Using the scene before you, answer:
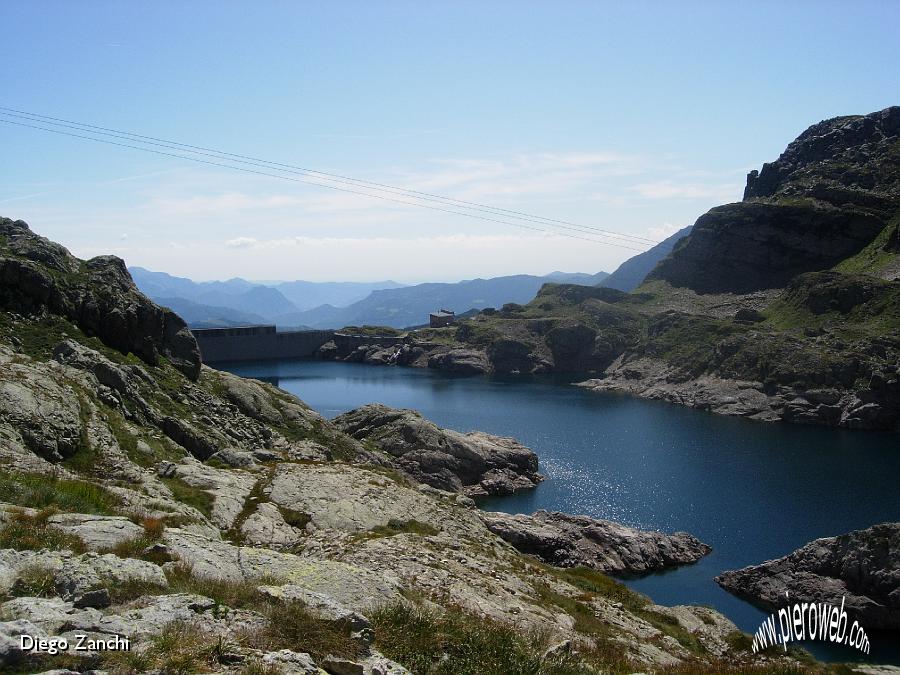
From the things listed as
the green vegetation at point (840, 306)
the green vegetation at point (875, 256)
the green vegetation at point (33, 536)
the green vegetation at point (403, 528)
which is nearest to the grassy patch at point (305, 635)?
the green vegetation at point (33, 536)

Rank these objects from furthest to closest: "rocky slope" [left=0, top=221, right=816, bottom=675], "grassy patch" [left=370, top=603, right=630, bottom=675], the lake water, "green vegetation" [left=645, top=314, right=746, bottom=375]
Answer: "green vegetation" [left=645, top=314, right=746, bottom=375] < the lake water < "grassy patch" [left=370, top=603, right=630, bottom=675] < "rocky slope" [left=0, top=221, right=816, bottom=675]

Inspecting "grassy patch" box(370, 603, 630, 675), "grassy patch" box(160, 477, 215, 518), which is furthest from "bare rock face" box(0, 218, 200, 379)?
"grassy patch" box(370, 603, 630, 675)

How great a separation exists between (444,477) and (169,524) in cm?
5648

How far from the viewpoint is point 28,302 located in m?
45.7

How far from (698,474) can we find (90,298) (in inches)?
2833

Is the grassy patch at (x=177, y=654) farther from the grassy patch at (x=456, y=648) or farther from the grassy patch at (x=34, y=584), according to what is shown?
the grassy patch at (x=456, y=648)

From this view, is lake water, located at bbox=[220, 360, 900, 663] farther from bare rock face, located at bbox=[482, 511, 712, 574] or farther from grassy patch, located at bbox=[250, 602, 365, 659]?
grassy patch, located at bbox=[250, 602, 365, 659]

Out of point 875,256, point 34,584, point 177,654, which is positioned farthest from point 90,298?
point 875,256

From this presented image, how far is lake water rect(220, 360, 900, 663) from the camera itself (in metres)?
59.6

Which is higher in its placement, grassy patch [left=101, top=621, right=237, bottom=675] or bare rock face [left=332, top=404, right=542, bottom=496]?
grassy patch [left=101, top=621, right=237, bottom=675]

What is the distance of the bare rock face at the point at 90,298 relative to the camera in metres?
45.8

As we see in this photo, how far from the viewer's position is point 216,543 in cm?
1948

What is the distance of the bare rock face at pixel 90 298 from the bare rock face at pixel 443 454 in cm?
2706

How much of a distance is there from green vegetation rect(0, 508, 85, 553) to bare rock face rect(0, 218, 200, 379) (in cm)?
3373
